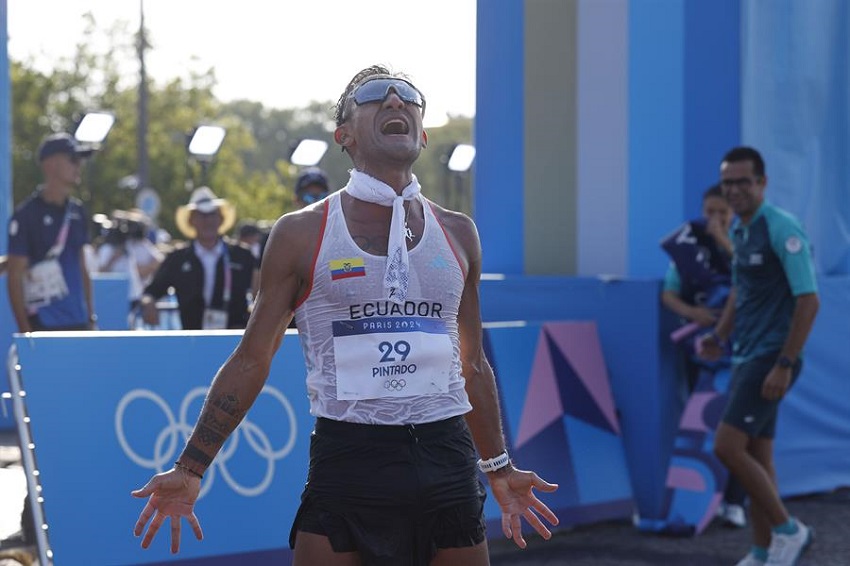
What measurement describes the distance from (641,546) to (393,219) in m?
4.63

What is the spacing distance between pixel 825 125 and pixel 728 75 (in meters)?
1.27

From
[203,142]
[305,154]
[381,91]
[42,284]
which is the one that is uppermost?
[203,142]

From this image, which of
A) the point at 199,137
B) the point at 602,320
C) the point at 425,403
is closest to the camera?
the point at 425,403

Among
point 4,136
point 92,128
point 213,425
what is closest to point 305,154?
point 92,128

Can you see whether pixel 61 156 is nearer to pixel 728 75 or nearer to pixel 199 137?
pixel 728 75

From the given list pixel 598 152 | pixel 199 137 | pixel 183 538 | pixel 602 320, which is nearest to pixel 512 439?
pixel 602 320

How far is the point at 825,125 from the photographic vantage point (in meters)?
10.2

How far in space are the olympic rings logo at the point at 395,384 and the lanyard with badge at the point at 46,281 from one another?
4959 mm

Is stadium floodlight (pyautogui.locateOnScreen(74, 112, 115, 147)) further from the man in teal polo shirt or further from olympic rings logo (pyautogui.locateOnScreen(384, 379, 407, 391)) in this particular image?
olympic rings logo (pyautogui.locateOnScreen(384, 379, 407, 391))

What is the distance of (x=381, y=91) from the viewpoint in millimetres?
3725

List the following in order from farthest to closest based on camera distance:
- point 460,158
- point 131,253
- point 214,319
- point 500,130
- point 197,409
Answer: point 131,253, point 460,158, point 500,130, point 214,319, point 197,409

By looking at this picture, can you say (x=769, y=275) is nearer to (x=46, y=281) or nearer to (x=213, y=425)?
(x=213, y=425)

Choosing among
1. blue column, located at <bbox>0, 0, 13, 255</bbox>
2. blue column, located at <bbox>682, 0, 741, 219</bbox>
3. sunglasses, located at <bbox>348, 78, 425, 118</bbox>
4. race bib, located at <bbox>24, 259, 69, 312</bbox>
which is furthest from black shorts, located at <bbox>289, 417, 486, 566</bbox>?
blue column, located at <bbox>0, 0, 13, 255</bbox>

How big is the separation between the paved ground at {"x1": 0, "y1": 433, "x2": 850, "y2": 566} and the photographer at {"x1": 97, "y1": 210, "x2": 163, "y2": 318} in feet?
30.7
